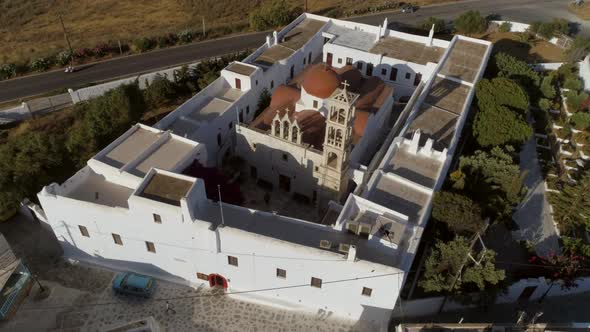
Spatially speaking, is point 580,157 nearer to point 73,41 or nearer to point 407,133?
point 407,133

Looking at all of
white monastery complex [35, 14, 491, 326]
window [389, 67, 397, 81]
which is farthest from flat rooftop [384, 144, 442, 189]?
window [389, 67, 397, 81]

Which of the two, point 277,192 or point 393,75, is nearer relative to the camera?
point 277,192

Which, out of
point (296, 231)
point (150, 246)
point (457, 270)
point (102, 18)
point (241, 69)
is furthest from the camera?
point (102, 18)

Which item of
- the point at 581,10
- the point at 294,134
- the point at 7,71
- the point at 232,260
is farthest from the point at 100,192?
the point at 581,10

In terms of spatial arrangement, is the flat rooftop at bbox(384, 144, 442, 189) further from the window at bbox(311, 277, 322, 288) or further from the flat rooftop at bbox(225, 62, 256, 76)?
the flat rooftop at bbox(225, 62, 256, 76)

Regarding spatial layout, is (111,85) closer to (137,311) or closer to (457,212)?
(137,311)

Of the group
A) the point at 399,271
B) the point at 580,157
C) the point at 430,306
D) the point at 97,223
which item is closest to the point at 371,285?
the point at 399,271

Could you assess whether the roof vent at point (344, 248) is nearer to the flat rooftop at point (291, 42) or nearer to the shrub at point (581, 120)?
the flat rooftop at point (291, 42)
